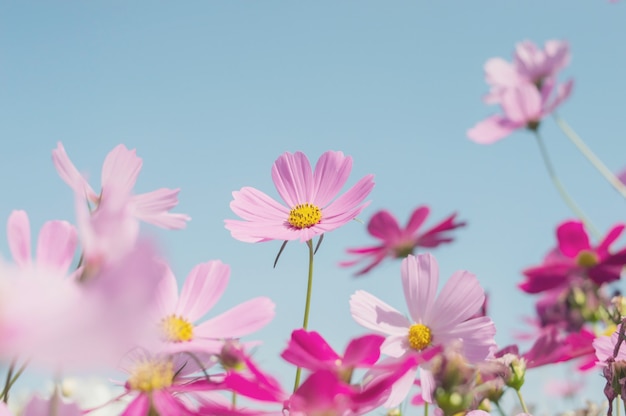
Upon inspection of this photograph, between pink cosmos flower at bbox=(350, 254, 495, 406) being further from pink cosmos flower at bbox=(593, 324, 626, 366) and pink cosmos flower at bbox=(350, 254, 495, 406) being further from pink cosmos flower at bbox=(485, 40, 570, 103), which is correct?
pink cosmos flower at bbox=(485, 40, 570, 103)

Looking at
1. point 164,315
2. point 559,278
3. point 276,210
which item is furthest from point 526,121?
point 164,315

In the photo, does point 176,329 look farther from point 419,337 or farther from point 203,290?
point 419,337

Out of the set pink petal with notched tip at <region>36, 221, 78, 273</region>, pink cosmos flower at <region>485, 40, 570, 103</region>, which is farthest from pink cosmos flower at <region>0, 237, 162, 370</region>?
pink cosmos flower at <region>485, 40, 570, 103</region>

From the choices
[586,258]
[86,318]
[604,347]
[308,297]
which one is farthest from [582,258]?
[86,318]

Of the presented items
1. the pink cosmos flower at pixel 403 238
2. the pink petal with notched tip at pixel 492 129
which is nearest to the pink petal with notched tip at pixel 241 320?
the pink cosmos flower at pixel 403 238

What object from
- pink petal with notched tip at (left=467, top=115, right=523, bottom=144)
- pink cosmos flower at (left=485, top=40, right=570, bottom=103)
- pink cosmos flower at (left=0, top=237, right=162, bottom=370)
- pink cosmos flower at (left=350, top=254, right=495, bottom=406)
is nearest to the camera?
pink cosmos flower at (left=0, top=237, right=162, bottom=370)
